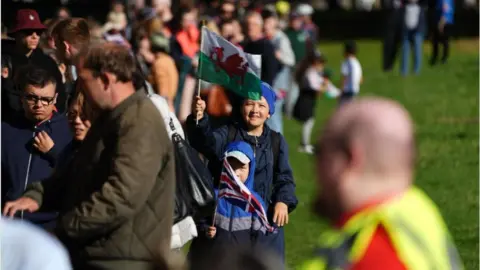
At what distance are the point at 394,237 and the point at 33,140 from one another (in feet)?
15.2

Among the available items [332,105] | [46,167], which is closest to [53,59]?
[46,167]

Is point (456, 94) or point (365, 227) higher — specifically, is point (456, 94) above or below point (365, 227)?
below

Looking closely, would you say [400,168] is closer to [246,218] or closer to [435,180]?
[246,218]

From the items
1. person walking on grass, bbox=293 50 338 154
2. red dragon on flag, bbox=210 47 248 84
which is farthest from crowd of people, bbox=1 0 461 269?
person walking on grass, bbox=293 50 338 154

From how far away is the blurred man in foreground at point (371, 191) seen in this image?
3674 millimetres

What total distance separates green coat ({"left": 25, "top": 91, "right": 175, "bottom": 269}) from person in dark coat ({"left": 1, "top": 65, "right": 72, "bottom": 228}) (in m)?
2.07

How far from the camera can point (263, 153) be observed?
27.8 ft

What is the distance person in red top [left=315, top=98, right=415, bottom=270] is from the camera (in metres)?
3.67

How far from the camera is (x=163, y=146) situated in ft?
19.2

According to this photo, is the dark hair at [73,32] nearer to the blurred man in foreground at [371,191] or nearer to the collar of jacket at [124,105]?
the collar of jacket at [124,105]

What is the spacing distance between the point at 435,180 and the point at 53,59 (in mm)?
6103

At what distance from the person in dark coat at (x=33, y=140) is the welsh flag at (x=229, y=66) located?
1236 mm

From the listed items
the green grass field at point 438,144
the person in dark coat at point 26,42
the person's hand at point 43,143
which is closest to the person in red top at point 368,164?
the green grass field at point 438,144

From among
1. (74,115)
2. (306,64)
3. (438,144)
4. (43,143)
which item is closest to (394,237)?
(74,115)
